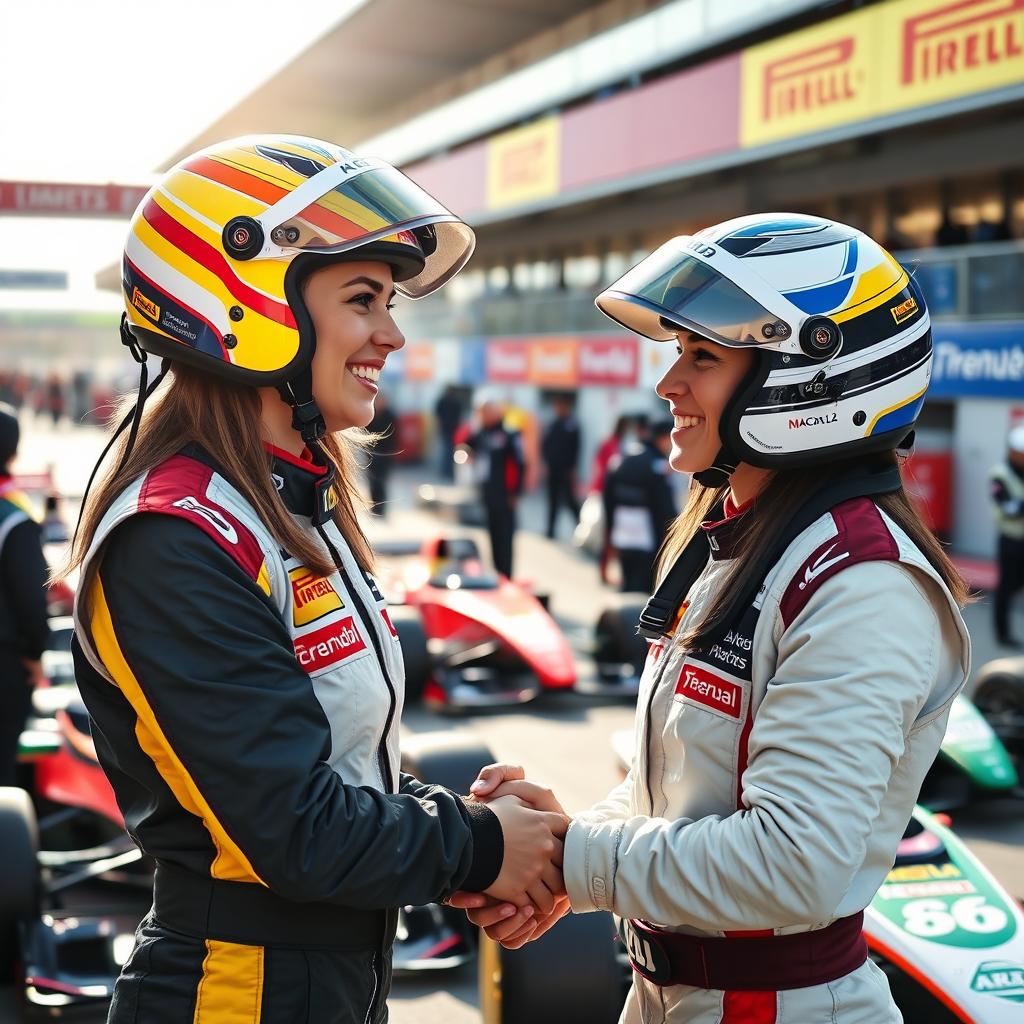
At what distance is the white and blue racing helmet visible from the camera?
180 centimetres

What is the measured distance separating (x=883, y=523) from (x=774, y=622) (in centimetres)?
20

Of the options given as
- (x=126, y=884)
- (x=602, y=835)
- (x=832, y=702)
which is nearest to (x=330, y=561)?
(x=602, y=835)

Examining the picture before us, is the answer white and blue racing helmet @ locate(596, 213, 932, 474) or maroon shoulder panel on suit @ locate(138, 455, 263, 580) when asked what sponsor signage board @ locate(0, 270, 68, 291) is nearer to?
maroon shoulder panel on suit @ locate(138, 455, 263, 580)

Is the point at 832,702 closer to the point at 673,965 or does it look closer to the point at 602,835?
the point at 602,835

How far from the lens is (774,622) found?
172cm

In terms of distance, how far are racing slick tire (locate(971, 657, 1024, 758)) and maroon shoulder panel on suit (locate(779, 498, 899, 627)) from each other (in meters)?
4.53

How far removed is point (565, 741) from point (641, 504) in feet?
9.83

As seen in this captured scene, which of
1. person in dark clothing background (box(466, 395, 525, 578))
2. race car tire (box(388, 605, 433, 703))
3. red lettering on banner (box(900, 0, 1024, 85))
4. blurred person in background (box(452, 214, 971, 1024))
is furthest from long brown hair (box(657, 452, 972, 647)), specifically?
red lettering on banner (box(900, 0, 1024, 85))

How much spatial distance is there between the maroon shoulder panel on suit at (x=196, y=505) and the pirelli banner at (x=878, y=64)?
12.1 metres

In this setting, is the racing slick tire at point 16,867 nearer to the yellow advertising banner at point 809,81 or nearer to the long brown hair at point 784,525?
the long brown hair at point 784,525

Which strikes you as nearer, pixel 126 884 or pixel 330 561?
pixel 330 561

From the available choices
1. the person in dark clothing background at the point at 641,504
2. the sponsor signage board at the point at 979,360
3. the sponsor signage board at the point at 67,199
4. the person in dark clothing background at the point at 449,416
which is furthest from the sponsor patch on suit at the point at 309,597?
the person in dark clothing background at the point at 449,416

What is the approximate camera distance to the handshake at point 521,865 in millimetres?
1834

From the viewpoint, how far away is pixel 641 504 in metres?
9.51
